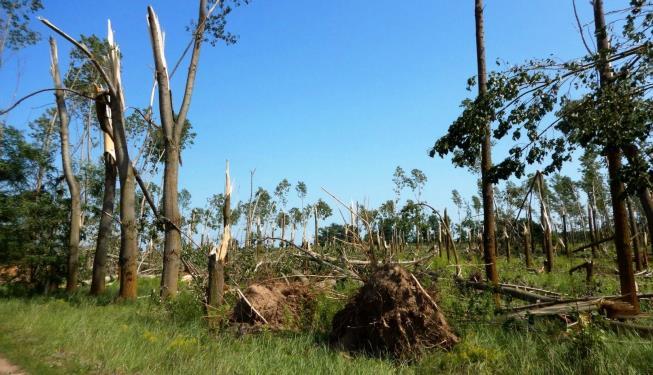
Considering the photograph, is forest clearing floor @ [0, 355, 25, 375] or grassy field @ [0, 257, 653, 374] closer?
grassy field @ [0, 257, 653, 374]

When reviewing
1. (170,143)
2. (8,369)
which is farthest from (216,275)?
(170,143)

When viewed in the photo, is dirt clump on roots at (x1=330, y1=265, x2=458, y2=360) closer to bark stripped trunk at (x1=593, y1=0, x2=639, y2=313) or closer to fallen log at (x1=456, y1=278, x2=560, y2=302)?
fallen log at (x1=456, y1=278, x2=560, y2=302)

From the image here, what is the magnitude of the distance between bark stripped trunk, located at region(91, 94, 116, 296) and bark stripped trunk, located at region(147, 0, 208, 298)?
238 centimetres

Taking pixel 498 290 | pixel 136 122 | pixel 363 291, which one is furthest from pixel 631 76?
pixel 136 122

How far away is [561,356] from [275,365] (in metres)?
3.24

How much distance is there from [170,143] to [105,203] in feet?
12.3

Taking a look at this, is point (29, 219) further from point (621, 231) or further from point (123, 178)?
point (621, 231)

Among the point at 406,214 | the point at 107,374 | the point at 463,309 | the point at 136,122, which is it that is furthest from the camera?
the point at 136,122

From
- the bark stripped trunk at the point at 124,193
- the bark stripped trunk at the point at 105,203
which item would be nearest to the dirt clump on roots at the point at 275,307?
the bark stripped trunk at the point at 124,193

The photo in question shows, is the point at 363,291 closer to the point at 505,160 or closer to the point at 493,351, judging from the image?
the point at 493,351

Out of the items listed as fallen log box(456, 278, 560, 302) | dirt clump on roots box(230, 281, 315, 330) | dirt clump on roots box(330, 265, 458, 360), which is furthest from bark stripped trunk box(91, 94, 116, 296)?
fallen log box(456, 278, 560, 302)

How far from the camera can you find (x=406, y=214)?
29.6 ft

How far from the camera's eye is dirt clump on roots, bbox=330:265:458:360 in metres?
6.20

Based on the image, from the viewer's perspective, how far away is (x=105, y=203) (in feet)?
47.3
